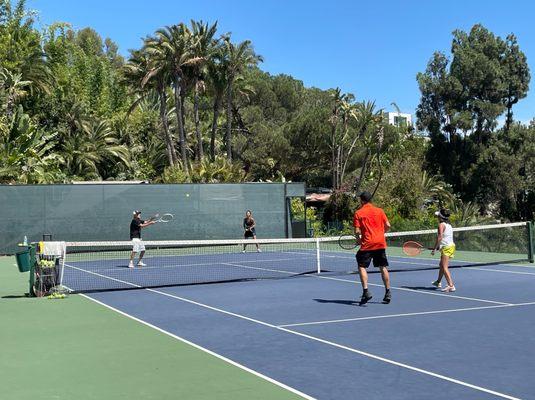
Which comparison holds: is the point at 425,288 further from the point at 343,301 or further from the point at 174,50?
the point at 174,50

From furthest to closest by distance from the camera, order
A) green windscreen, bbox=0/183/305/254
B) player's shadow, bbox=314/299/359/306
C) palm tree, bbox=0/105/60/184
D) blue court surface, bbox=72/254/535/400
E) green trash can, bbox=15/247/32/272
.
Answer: palm tree, bbox=0/105/60/184
green windscreen, bbox=0/183/305/254
green trash can, bbox=15/247/32/272
player's shadow, bbox=314/299/359/306
blue court surface, bbox=72/254/535/400

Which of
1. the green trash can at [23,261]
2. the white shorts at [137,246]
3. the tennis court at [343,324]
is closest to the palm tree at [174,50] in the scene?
the white shorts at [137,246]

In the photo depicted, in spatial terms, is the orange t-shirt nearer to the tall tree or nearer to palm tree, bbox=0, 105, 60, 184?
palm tree, bbox=0, 105, 60, 184

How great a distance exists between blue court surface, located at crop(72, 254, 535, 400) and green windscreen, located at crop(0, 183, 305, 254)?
14.7m

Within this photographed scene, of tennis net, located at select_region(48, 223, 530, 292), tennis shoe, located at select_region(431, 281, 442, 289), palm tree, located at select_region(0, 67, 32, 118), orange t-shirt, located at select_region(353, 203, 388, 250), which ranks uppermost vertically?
palm tree, located at select_region(0, 67, 32, 118)

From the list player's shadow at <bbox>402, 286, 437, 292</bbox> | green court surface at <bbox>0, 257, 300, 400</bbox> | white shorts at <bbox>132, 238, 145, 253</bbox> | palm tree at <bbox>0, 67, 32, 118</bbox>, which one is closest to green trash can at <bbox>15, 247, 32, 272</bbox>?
green court surface at <bbox>0, 257, 300, 400</bbox>

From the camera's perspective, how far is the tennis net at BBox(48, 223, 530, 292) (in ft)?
53.9

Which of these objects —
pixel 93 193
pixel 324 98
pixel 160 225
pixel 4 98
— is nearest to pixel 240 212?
pixel 160 225

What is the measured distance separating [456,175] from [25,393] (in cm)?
4600

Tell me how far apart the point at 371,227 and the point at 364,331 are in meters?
2.53

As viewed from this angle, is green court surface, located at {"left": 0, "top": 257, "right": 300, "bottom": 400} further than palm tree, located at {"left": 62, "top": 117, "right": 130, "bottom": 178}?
No

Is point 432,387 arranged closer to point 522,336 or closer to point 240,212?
point 522,336

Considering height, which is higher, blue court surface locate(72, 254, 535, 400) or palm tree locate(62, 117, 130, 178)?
palm tree locate(62, 117, 130, 178)

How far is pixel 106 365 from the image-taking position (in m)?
7.38
